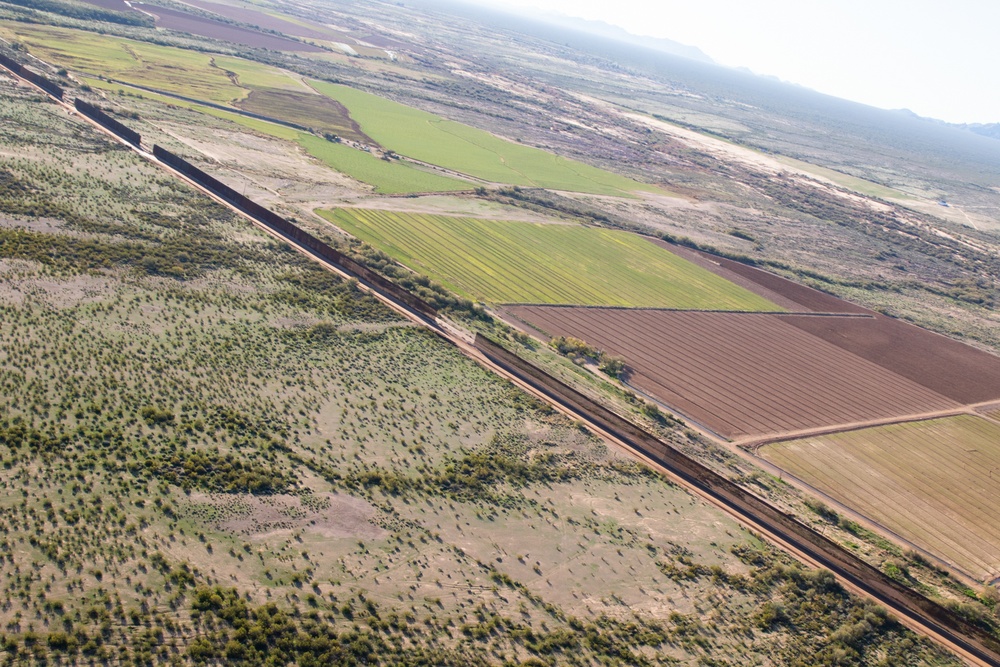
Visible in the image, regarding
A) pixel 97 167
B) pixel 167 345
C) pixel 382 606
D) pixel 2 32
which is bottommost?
pixel 382 606

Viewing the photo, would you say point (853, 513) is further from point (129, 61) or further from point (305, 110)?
point (129, 61)

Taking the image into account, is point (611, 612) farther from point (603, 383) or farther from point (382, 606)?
point (603, 383)

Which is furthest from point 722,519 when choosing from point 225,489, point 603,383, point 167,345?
point 167,345

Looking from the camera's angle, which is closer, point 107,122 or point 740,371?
point 740,371

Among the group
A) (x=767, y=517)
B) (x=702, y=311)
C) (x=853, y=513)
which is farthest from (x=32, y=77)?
(x=853, y=513)

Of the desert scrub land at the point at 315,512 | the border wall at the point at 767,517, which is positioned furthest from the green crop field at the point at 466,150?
the desert scrub land at the point at 315,512

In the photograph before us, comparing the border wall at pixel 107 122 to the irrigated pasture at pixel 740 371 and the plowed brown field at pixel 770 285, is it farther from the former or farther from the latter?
the plowed brown field at pixel 770 285

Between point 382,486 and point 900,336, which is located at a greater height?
point 900,336
